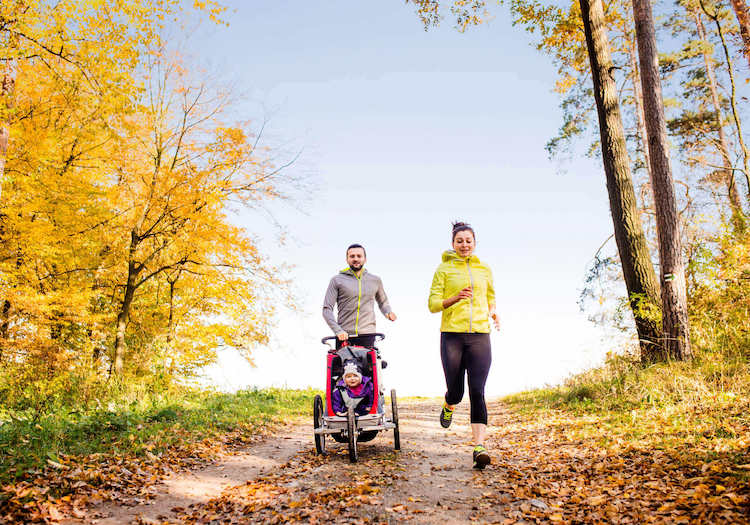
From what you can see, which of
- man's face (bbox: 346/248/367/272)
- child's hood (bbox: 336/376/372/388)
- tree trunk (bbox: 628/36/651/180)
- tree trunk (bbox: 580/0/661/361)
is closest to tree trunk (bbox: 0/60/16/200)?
man's face (bbox: 346/248/367/272)

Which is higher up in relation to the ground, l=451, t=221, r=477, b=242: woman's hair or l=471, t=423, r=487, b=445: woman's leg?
l=451, t=221, r=477, b=242: woman's hair

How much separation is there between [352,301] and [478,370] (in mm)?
1785

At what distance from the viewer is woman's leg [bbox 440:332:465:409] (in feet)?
17.9

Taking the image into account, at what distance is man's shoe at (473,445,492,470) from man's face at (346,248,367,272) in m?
2.50

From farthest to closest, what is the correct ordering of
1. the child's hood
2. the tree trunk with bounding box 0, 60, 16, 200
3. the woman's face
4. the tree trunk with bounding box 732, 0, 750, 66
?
1. the tree trunk with bounding box 732, 0, 750, 66
2. the tree trunk with bounding box 0, 60, 16, 200
3. the child's hood
4. the woman's face

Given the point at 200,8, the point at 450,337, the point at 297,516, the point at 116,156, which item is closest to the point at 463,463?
the point at 450,337

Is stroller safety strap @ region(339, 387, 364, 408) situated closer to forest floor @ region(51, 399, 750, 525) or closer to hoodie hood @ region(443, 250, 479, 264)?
forest floor @ region(51, 399, 750, 525)

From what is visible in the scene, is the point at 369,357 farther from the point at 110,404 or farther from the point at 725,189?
the point at 725,189

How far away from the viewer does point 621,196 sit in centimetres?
891

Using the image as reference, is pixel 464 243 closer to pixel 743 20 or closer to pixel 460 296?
pixel 460 296

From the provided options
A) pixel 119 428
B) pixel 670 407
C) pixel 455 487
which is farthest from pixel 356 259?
pixel 670 407

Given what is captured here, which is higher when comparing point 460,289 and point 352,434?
point 460,289

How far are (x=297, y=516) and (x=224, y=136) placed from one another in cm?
1413

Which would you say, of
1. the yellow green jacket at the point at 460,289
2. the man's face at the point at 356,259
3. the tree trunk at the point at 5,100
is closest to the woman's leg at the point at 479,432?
the yellow green jacket at the point at 460,289
